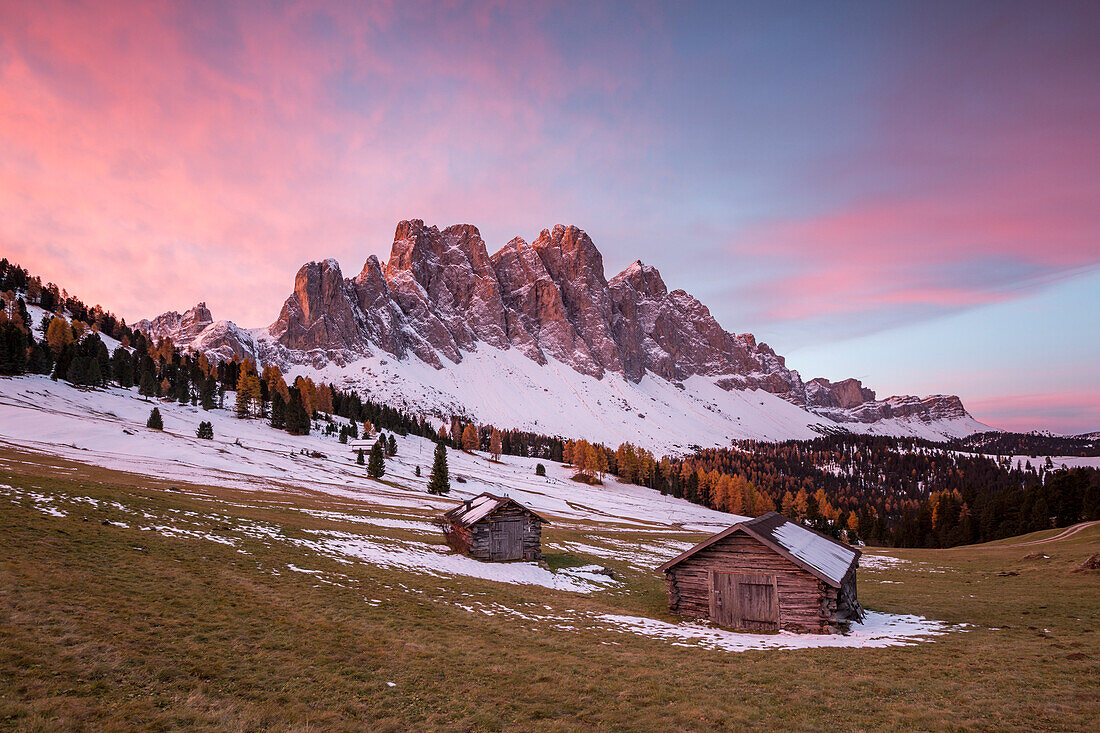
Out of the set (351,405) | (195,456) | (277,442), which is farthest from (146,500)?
(351,405)

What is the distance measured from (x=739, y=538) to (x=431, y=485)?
6507 centimetres

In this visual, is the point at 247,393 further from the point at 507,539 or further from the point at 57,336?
the point at 507,539

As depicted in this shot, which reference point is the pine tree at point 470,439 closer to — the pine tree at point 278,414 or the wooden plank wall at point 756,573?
the pine tree at point 278,414

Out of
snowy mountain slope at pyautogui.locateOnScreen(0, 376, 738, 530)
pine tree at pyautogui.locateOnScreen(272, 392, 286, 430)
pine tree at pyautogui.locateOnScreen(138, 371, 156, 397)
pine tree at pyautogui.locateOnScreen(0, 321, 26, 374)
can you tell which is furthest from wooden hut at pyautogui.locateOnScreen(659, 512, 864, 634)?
pine tree at pyautogui.locateOnScreen(138, 371, 156, 397)

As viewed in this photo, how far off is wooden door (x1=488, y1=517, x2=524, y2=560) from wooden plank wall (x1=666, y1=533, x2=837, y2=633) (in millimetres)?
15160

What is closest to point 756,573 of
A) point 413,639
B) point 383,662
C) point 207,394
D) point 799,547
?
point 799,547

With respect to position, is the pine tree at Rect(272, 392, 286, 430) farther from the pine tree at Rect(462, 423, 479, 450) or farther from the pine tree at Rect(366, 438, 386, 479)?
the pine tree at Rect(462, 423, 479, 450)

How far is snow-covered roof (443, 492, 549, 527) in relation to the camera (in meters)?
38.5

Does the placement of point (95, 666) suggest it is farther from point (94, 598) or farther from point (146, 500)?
point (146, 500)

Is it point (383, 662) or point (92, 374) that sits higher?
point (92, 374)

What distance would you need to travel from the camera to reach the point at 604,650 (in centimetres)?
1856

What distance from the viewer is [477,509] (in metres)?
41.1

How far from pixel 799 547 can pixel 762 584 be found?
11.3 ft

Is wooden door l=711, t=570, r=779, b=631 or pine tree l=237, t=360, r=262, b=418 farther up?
pine tree l=237, t=360, r=262, b=418
